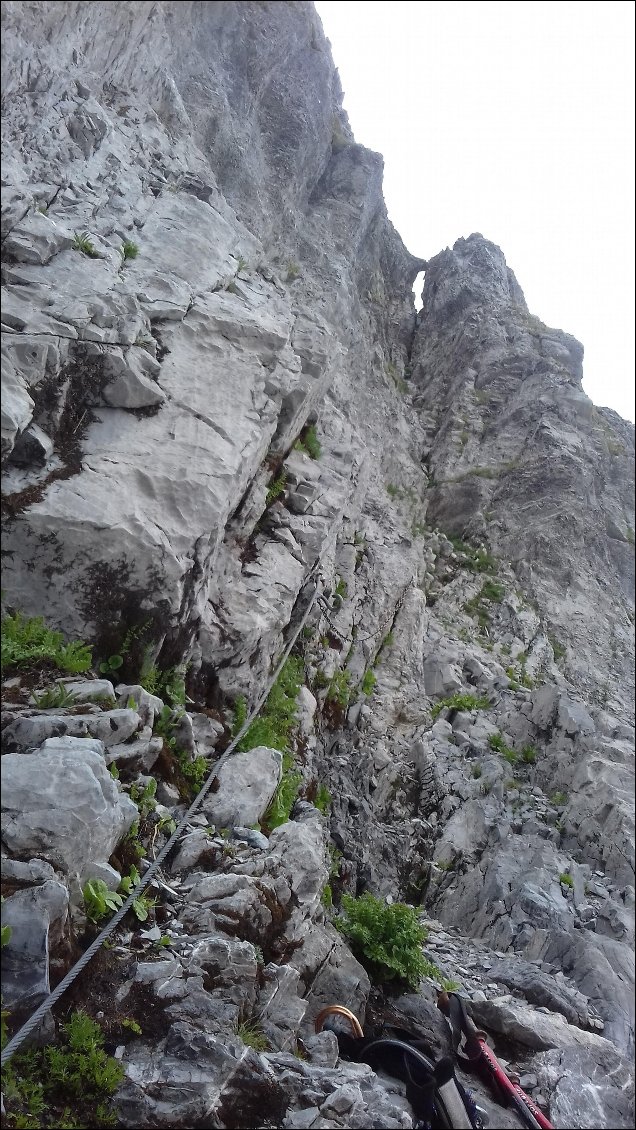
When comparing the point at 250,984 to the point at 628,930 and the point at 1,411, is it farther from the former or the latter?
the point at 628,930

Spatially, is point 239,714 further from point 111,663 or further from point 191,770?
point 111,663

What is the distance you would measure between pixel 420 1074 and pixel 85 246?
31.2 ft

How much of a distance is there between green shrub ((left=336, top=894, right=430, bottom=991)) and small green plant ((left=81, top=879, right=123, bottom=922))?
12.3 ft

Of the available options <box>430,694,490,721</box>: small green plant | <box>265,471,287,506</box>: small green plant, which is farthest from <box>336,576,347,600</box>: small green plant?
<box>430,694,490,721</box>: small green plant

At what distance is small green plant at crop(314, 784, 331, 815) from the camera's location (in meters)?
9.16

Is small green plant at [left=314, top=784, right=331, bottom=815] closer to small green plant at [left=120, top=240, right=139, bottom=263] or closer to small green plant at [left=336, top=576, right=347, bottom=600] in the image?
small green plant at [left=336, top=576, right=347, bottom=600]

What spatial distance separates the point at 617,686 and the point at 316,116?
59.6ft

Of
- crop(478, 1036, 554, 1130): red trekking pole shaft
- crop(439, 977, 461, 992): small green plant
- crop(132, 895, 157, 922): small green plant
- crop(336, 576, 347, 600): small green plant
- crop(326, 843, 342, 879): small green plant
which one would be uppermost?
crop(336, 576, 347, 600): small green plant

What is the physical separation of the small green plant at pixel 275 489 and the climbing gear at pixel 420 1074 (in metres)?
6.51

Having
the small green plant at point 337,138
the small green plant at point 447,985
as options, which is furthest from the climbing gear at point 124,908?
the small green plant at point 337,138

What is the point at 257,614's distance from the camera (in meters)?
8.07

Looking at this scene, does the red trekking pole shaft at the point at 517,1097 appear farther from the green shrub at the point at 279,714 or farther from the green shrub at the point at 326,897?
the green shrub at the point at 279,714

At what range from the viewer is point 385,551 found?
14.6m

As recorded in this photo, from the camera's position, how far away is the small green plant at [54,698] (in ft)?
16.8
